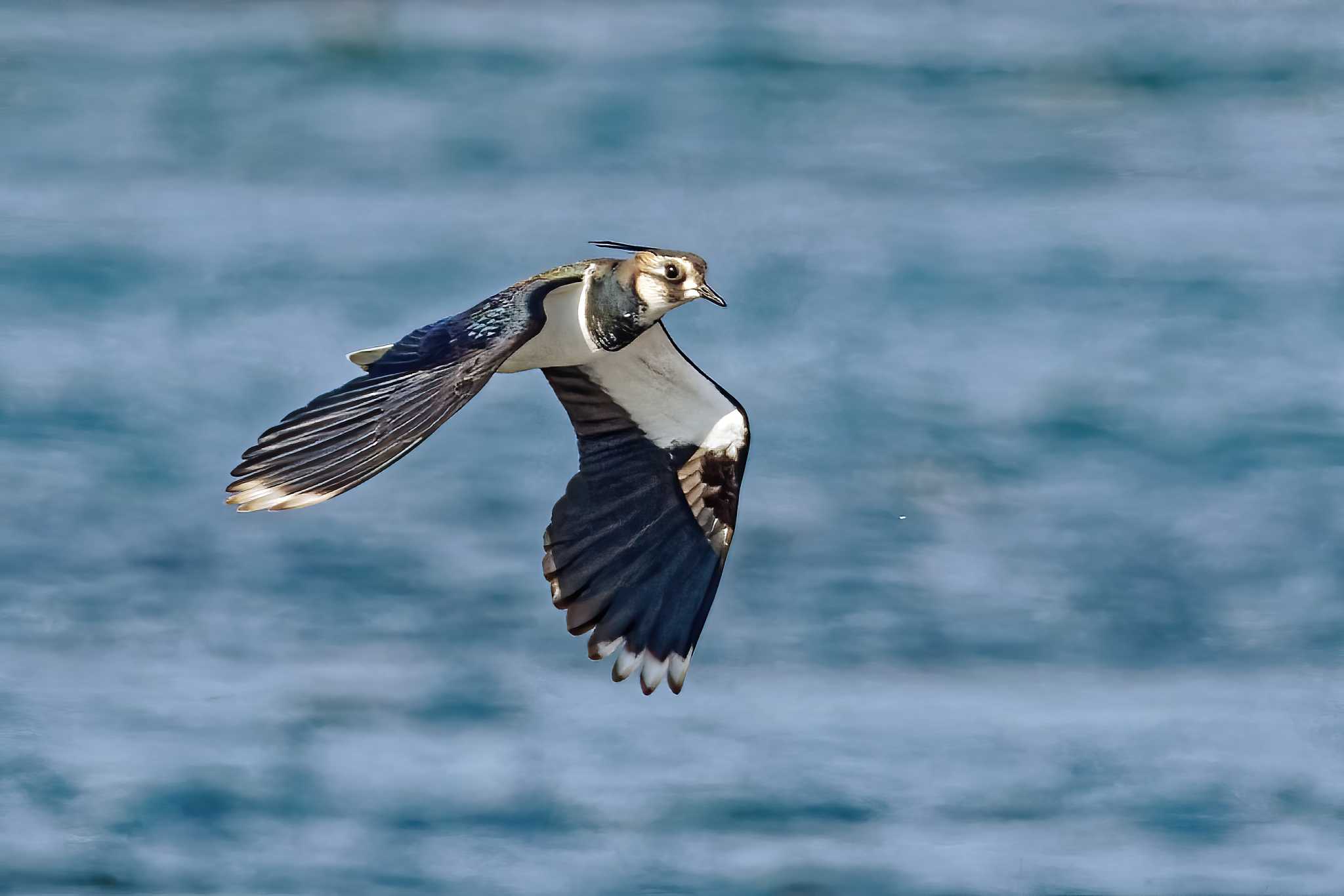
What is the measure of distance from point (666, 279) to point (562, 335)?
0.22 metres

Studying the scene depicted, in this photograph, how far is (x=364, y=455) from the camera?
2900 millimetres

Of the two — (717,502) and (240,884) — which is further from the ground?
(717,502)

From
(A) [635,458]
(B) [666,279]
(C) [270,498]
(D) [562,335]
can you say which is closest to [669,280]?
(B) [666,279]

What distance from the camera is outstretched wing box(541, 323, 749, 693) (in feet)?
11.7

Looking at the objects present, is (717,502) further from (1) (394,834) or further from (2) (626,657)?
(1) (394,834)

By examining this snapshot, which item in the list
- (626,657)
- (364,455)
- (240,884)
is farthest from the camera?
(240,884)

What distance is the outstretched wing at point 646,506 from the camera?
3.58 m

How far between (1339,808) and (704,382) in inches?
60.8

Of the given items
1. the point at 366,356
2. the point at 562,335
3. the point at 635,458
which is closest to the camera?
the point at 366,356

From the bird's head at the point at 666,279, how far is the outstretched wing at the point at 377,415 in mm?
324

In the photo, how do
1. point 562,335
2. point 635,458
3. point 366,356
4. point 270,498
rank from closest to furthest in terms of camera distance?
point 270,498 → point 366,356 → point 562,335 → point 635,458

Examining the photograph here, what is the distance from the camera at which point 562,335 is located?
3559mm

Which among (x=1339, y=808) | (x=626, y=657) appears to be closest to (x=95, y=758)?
(x=626, y=657)

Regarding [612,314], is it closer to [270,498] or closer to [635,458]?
[635,458]
